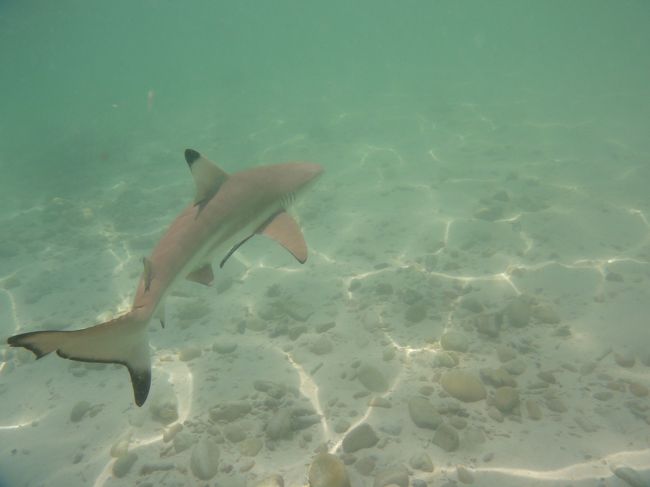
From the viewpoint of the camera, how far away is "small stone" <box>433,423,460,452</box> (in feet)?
12.1

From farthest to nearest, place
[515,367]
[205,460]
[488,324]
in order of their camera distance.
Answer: [488,324], [515,367], [205,460]

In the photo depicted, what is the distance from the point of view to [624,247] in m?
7.31

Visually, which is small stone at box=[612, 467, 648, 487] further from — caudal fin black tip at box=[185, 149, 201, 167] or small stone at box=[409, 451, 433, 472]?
caudal fin black tip at box=[185, 149, 201, 167]

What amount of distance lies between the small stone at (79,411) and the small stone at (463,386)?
15.5 ft

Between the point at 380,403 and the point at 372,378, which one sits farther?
the point at 372,378

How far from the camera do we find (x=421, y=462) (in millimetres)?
3557

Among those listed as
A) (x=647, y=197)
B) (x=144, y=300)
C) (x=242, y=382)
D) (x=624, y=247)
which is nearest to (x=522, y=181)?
(x=647, y=197)

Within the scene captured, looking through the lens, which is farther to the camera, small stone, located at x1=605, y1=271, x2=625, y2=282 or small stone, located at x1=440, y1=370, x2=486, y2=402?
small stone, located at x1=605, y1=271, x2=625, y2=282

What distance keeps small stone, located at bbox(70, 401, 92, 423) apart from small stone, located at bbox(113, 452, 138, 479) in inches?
49.8

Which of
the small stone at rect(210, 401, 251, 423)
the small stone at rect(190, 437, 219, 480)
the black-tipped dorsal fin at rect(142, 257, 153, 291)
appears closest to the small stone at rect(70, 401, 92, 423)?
the small stone at rect(210, 401, 251, 423)

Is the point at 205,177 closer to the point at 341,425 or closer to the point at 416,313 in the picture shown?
the point at 341,425

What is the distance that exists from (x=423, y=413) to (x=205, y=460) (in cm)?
235

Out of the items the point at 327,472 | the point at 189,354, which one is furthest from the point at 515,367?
the point at 189,354

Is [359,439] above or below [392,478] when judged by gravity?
below
